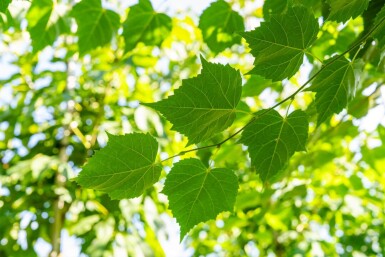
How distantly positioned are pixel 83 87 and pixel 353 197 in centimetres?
101

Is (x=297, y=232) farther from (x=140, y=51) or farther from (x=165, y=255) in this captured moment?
(x=140, y=51)

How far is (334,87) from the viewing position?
53 centimetres

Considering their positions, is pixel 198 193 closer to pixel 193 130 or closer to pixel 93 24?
pixel 193 130

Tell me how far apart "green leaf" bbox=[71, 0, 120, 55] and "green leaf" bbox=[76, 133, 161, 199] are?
0.46 metres

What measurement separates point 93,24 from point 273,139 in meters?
0.54

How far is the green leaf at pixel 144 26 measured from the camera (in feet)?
3.01

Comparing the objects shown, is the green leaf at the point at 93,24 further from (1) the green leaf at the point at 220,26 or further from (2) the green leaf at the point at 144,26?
(1) the green leaf at the point at 220,26

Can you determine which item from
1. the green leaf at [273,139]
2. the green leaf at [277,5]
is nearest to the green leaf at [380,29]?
the green leaf at [273,139]

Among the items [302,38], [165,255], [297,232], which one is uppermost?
[302,38]

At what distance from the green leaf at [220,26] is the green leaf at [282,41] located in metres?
0.40

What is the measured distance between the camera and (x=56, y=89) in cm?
162

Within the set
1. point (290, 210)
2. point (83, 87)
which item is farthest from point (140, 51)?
point (290, 210)

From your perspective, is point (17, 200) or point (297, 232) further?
point (297, 232)

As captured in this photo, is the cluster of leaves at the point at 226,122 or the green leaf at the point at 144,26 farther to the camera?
the green leaf at the point at 144,26
